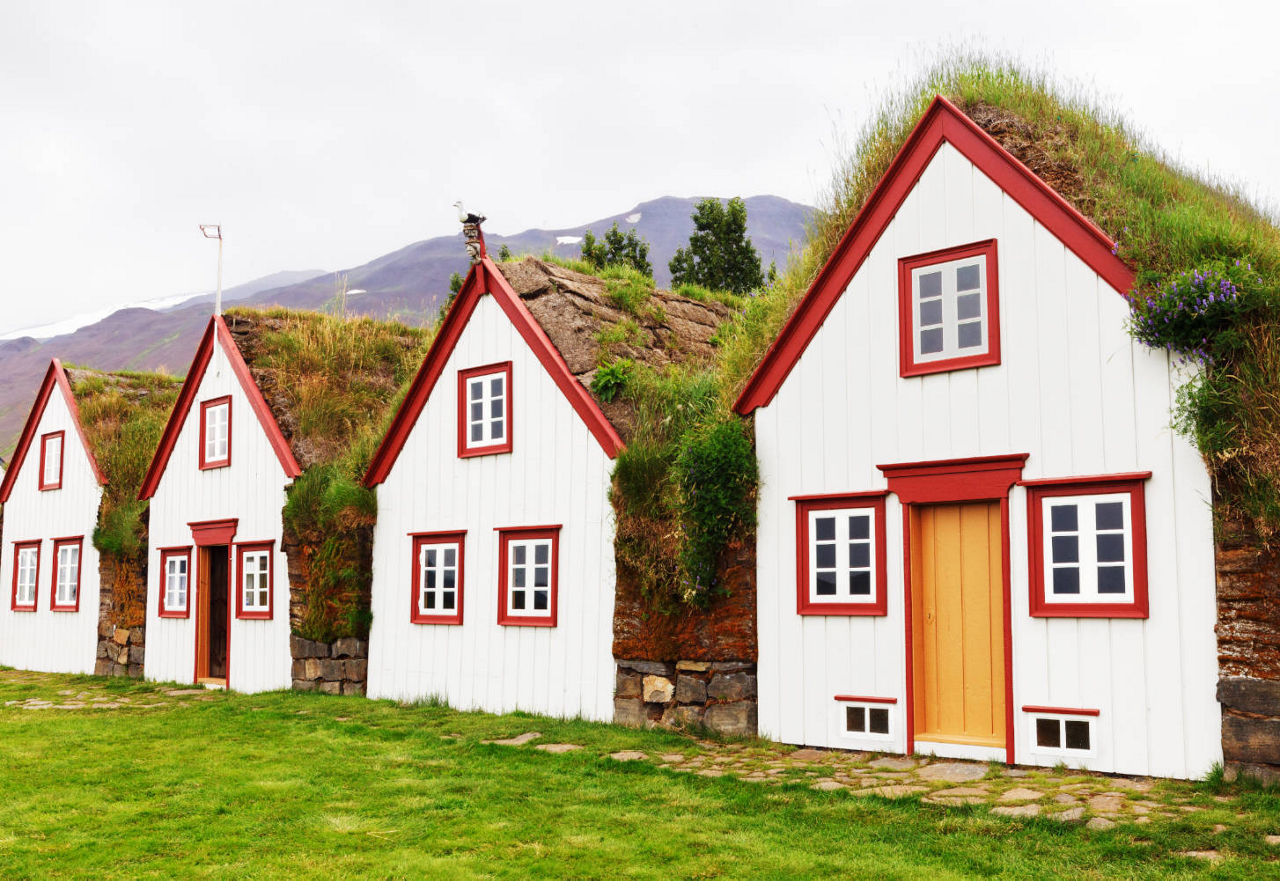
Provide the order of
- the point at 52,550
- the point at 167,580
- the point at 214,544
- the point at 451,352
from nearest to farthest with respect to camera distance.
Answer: the point at 451,352, the point at 214,544, the point at 167,580, the point at 52,550

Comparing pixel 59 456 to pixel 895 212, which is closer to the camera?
pixel 895 212

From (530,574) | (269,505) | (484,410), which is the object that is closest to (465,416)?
(484,410)

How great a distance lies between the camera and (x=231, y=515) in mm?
19219

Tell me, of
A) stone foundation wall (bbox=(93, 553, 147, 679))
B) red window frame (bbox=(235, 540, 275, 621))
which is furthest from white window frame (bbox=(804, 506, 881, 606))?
stone foundation wall (bbox=(93, 553, 147, 679))

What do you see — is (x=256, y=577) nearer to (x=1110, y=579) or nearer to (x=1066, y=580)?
(x=1066, y=580)

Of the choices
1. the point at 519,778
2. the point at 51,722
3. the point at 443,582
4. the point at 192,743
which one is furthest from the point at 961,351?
the point at 51,722

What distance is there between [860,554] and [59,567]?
64.5 ft

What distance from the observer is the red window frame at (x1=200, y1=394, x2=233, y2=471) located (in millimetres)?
19578

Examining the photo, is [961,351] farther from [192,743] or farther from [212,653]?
[212,653]

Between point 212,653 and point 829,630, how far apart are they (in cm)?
1391

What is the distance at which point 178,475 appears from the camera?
20844mm

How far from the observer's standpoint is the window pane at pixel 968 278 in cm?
1079

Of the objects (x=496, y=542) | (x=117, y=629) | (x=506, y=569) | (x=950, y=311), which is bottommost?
(x=117, y=629)

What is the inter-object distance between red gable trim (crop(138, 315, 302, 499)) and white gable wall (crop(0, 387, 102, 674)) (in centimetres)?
258
